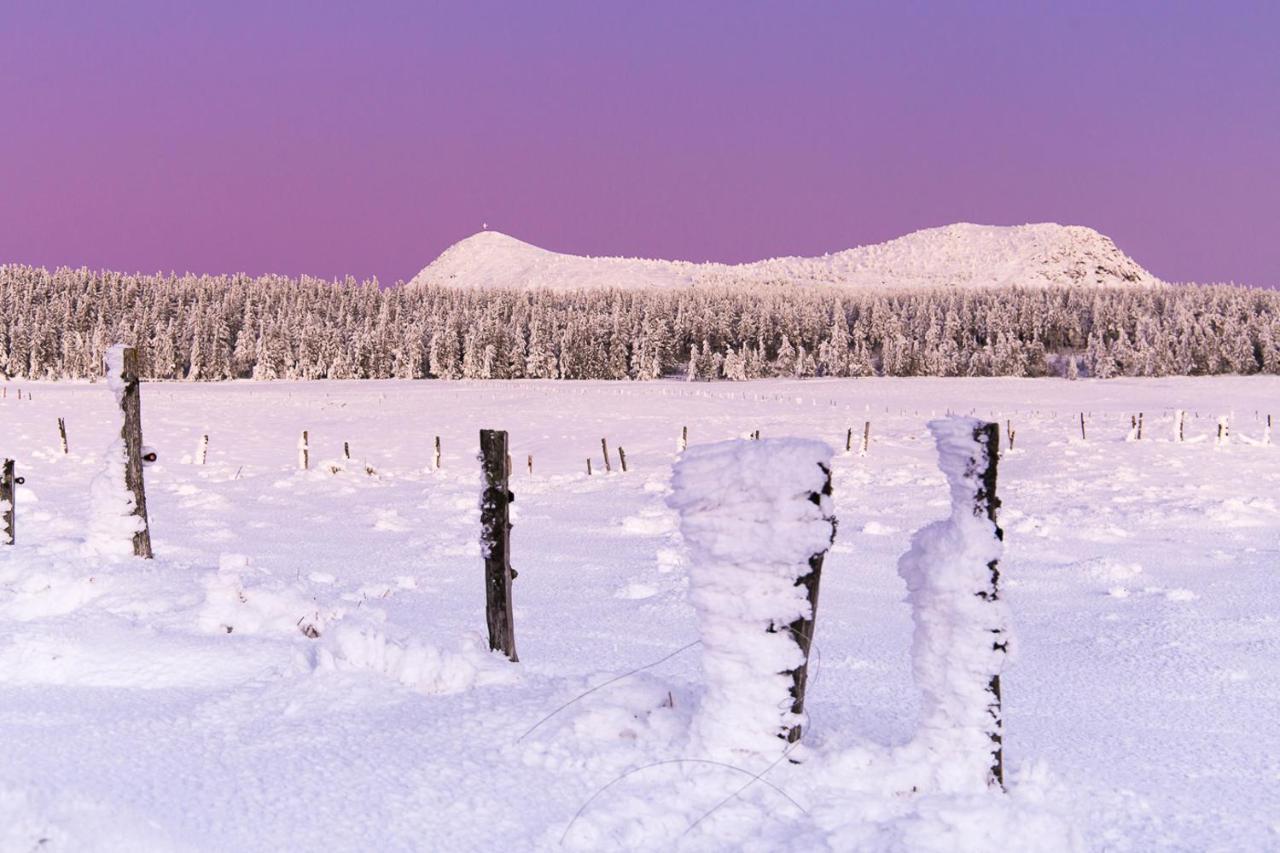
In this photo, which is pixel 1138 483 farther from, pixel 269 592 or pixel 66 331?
pixel 66 331

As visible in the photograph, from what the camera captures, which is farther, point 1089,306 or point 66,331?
point 1089,306

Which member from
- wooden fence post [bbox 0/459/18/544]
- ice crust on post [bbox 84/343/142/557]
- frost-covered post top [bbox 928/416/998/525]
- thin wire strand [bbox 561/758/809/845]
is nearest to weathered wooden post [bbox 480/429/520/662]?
thin wire strand [bbox 561/758/809/845]

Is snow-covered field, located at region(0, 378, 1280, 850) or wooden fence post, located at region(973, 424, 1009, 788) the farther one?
wooden fence post, located at region(973, 424, 1009, 788)

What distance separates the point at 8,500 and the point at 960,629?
1262 cm

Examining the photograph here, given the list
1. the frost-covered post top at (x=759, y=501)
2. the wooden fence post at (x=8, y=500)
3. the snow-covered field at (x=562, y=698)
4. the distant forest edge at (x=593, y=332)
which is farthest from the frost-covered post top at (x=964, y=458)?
the distant forest edge at (x=593, y=332)

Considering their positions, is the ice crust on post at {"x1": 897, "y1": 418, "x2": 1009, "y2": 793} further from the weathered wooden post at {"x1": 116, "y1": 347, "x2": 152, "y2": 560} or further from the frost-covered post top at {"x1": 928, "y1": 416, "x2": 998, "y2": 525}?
the weathered wooden post at {"x1": 116, "y1": 347, "x2": 152, "y2": 560}

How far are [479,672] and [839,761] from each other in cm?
242

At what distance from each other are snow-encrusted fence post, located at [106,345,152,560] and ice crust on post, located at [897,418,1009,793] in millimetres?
9304

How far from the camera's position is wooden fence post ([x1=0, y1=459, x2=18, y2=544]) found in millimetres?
11664

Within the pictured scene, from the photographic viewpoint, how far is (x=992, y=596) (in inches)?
176

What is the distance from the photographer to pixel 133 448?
10922 mm

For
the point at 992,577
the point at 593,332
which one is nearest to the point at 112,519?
the point at 992,577

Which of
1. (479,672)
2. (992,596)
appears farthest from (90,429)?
(992,596)

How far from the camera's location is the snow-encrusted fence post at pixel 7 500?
11.7 m
